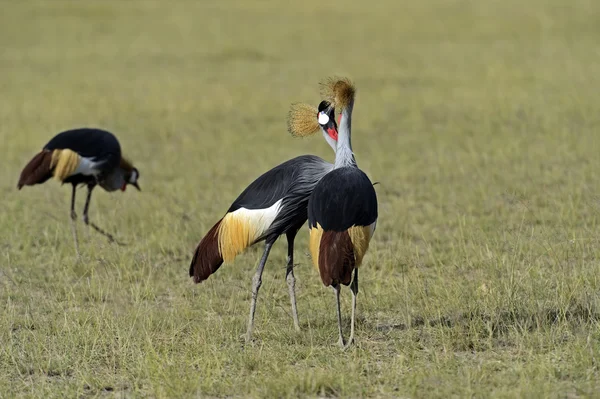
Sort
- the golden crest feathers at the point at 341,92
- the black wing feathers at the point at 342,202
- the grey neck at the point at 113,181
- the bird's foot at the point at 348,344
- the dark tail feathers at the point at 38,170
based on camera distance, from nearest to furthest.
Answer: the black wing feathers at the point at 342,202
the bird's foot at the point at 348,344
the golden crest feathers at the point at 341,92
the dark tail feathers at the point at 38,170
the grey neck at the point at 113,181

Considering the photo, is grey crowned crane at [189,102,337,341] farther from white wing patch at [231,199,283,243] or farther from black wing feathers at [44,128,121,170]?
black wing feathers at [44,128,121,170]

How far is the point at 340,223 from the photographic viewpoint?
4.82 m

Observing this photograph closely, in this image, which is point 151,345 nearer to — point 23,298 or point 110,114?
point 23,298

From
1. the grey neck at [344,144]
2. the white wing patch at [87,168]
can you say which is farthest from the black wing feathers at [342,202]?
the white wing patch at [87,168]

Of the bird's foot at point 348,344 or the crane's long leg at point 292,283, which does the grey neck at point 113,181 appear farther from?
the bird's foot at point 348,344

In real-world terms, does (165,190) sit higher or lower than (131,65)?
lower

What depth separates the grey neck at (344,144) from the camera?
5246 mm

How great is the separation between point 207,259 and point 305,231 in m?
2.82

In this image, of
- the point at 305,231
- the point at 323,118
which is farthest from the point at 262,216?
the point at 305,231

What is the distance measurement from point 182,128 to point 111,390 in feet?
27.7

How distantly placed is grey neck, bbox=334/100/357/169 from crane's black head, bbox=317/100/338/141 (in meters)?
0.26

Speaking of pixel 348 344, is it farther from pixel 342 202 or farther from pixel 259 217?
pixel 259 217

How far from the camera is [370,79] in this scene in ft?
51.4

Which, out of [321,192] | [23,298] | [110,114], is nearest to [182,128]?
[110,114]
